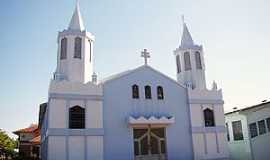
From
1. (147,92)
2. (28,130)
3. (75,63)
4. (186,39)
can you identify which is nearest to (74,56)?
(75,63)

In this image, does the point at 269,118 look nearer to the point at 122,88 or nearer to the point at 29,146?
the point at 122,88

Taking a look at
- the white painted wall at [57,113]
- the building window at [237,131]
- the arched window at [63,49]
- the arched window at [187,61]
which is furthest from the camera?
the building window at [237,131]

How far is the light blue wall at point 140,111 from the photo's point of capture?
63.0 feet

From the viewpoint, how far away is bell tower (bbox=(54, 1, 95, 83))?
20266 millimetres

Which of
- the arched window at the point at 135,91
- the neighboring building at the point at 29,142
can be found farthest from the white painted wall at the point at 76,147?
the neighboring building at the point at 29,142

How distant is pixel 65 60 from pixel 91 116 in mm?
4821

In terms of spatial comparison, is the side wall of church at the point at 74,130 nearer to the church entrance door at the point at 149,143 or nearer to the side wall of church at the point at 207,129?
the church entrance door at the point at 149,143

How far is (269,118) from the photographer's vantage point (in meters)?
22.7

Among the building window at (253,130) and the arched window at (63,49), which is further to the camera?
the building window at (253,130)

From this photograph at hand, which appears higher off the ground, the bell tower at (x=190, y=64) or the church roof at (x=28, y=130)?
the bell tower at (x=190, y=64)

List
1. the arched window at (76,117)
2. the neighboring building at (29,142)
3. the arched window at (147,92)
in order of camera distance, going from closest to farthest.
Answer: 1. the arched window at (76,117)
2. the arched window at (147,92)
3. the neighboring building at (29,142)

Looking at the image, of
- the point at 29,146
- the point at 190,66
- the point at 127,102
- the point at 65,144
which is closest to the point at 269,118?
the point at 190,66

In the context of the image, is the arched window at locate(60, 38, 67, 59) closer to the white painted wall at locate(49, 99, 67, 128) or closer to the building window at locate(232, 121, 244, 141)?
the white painted wall at locate(49, 99, 67, 128)

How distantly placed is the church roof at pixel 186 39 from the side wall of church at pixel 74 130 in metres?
9.49
